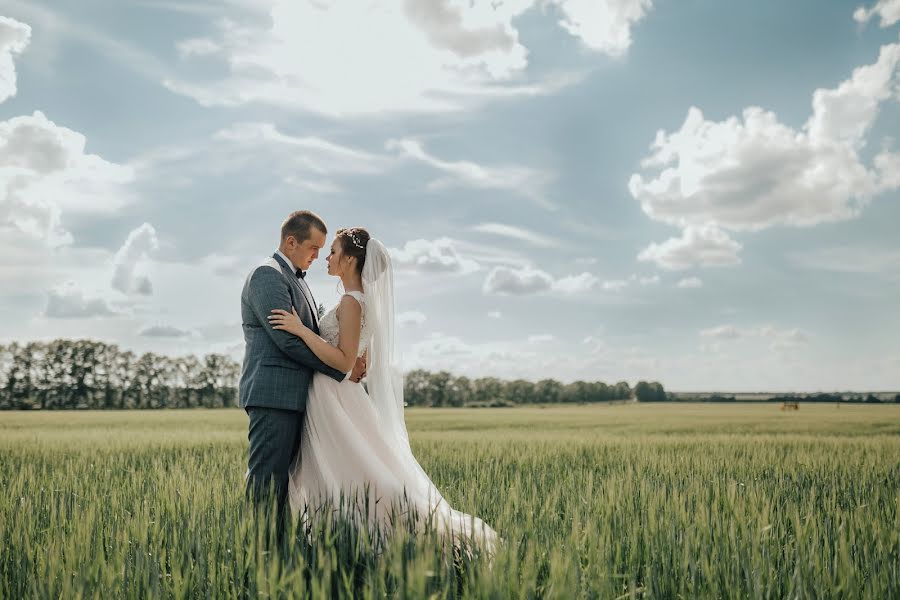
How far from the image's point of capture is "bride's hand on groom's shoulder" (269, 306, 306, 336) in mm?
4473

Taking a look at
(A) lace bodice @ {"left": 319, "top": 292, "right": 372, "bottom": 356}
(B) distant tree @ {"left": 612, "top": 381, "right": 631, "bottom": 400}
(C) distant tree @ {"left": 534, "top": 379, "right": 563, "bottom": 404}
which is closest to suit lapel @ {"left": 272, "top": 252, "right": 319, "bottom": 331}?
(A) lace bodice @ {"left": 319, "top": 292, "right": 372, "bottom": 356}

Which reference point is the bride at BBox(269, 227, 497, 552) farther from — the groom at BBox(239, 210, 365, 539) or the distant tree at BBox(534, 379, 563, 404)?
the distant tree at BBox(534, 379, 563, 404)

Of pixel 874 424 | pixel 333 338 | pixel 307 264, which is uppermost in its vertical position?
pixel 307 264

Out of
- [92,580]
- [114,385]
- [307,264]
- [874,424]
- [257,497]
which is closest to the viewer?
[92,580]

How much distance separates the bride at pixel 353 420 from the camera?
4641mm

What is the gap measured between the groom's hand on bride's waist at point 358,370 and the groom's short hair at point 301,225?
1102 mm

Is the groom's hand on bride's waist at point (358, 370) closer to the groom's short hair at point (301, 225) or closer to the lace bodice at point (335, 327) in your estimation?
the lace bodice at point (335, 327)

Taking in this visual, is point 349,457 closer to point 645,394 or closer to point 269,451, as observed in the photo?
point 269,451

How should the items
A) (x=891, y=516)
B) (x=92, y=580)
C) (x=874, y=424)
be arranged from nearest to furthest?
(x=92, y=580) → (x=891, y=516) → (x=874, y=424)

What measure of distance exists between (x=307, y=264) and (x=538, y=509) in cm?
274

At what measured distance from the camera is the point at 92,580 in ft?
10.8

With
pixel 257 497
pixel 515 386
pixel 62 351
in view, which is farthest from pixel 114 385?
pixel 257 497

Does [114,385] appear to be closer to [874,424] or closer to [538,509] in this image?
[874,424]

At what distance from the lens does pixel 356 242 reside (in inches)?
199
